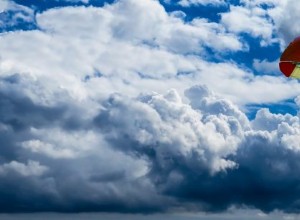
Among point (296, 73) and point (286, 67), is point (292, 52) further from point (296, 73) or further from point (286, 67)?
point (296, 73)

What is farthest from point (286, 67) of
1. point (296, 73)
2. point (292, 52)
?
point (292, 52)

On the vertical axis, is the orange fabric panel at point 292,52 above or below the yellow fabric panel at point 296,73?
below

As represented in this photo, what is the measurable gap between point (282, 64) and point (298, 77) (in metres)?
3.84

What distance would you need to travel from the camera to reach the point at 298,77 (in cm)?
6769

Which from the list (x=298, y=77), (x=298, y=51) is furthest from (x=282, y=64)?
(x=298, y=51)

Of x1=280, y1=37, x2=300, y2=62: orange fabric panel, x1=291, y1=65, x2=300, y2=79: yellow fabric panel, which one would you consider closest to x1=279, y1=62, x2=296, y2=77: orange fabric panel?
x1=291, y1=65, x2=300, y2=79: yellow fabric panel

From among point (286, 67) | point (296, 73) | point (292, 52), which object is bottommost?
point (292, 52)

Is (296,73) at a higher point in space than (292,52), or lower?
higher

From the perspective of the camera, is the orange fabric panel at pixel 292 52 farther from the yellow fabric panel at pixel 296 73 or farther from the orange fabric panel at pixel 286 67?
the yellow fabric panel at pixel 296 73

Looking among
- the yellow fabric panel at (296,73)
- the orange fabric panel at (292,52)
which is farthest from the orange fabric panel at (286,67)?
the orange fabric panel at (292,52)

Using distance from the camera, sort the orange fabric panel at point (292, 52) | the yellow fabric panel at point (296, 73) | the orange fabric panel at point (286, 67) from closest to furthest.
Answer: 1. the orange fabric panel at point (292, 52)
2. the orange fabric panel at point (286, 67)
3. the yellow fabric panel at point (296, 73)

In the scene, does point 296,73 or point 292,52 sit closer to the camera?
point 292,52

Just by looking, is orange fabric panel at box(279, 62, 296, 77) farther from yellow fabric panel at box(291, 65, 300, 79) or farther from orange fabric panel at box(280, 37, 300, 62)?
orange fabric panel at box(280, 37, 300, 62)

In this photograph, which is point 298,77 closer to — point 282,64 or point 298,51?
point 282,64
